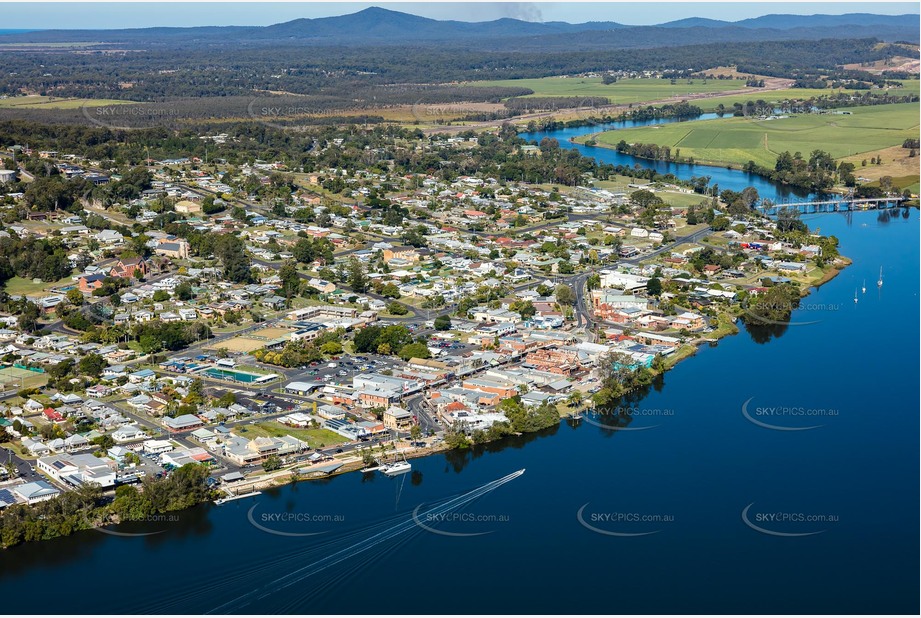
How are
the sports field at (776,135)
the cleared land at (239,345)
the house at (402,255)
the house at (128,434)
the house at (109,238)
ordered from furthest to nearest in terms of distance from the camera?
the sports field at (776,135) → the house at (109,238) → the house at (402,255) → the cleared land at (239,345) → the house at (128,434)

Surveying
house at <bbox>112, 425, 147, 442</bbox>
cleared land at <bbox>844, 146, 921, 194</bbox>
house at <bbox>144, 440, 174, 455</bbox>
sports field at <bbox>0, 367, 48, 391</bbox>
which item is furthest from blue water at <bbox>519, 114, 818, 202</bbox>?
house at <bbox>144, 440, 174, 455</bbox>

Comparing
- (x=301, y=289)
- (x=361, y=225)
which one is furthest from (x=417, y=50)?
(x=301, y=289)

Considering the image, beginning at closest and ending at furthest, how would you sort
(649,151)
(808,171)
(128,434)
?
(128,434) → (808,171) → (649,151)

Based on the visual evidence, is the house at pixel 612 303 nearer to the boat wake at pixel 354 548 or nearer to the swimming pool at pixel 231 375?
the swimming pool at pixel 231 375

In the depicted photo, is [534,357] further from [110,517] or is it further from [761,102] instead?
[761,102]

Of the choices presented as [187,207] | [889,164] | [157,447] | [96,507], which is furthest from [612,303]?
[889,164]

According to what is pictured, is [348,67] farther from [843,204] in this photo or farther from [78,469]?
[78,469]

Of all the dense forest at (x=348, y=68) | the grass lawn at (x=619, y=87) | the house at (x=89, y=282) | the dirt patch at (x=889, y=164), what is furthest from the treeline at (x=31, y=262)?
the grass lawn at (x=619, y=87)
